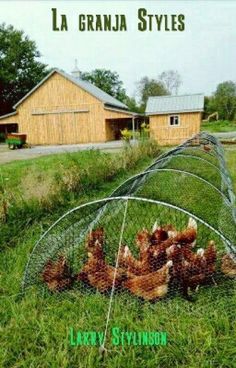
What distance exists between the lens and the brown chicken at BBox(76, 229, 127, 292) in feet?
8.58

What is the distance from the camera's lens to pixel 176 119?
2273 centimetres

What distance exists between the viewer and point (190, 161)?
8.05 meters

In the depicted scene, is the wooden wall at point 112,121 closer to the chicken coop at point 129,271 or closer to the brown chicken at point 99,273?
the chicken coop at point 129,271

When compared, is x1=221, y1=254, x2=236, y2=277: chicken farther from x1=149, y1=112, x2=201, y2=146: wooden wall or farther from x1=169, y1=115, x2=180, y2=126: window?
x1=169, y1=115, x2=180, y2=126: window

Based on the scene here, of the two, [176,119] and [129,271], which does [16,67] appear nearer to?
[176,119]

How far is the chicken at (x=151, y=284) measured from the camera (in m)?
2.44

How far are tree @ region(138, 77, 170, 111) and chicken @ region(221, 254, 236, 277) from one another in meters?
48.5

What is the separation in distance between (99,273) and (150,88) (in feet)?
165

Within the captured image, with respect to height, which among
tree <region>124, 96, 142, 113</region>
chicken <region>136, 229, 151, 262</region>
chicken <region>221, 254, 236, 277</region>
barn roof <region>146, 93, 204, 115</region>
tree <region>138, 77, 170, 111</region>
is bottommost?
chicken <region>221, 254, 236, 277</region>

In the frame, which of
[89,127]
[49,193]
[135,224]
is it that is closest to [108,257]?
[135,224]

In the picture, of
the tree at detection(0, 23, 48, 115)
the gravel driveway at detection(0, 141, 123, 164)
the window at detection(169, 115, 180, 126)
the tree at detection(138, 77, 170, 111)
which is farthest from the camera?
the tree at detection(138, 77, 170, 111)

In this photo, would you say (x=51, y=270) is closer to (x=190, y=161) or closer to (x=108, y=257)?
(x=108, y=257)

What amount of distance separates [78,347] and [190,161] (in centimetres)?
635

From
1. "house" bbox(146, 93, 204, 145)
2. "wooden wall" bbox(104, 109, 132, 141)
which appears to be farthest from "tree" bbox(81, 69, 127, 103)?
"house" bbox(146, 93, 204, 145)
